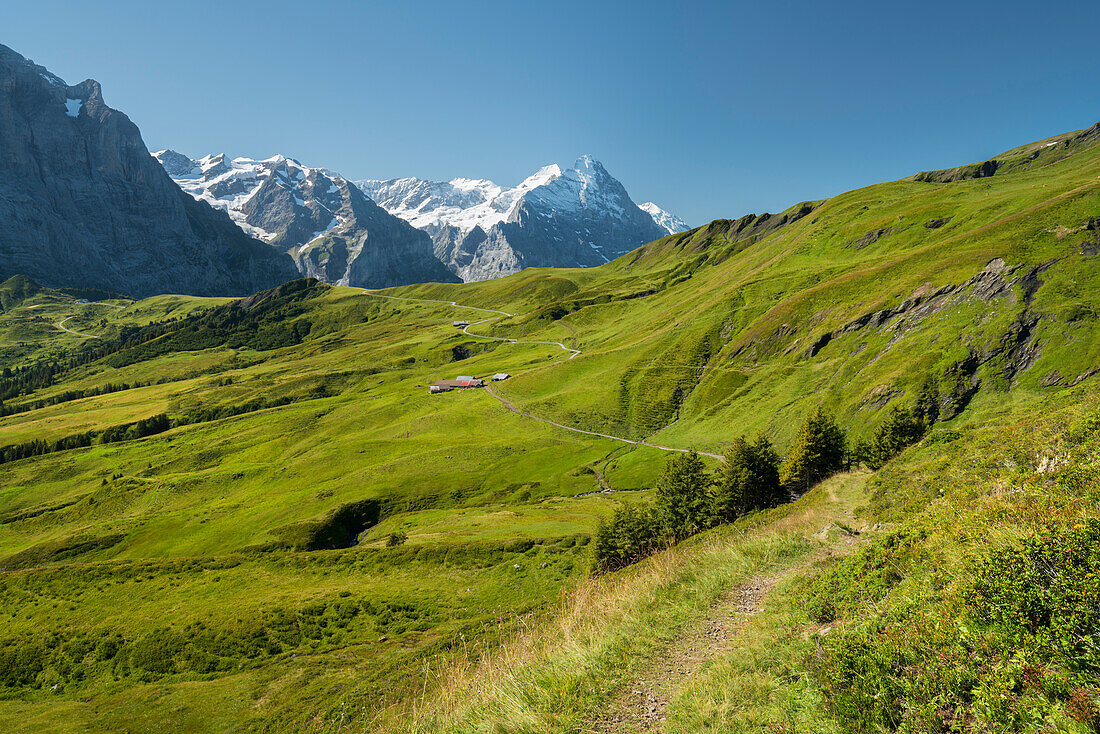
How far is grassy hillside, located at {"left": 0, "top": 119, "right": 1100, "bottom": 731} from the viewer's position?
31.8 feet

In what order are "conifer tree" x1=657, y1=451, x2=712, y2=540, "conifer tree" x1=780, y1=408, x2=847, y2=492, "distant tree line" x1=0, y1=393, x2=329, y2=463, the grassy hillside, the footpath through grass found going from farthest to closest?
"distant tree line" x1=0, y1=393, x2=329, y2=463, "conifer tree" x1=780, y1=408, x2=847, y2=492, "conifer tree" x1=657, y1=451, x2=712, y2=540, the grassy hillside, the footpath through grass

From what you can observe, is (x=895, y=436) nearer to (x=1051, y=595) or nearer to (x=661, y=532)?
(x=661, y=532)

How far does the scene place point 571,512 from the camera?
65.8m

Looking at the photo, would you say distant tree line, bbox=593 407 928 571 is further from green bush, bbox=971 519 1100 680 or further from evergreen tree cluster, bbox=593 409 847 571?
green bush, bbox=971 519 1100 680

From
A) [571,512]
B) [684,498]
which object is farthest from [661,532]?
[571,512]

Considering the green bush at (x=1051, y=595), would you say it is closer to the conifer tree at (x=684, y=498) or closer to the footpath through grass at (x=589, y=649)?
the footpath through grass at (x=589, y=649)

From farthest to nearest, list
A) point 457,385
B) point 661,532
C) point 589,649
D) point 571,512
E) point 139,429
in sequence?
point 139,429 → point 457,385 → point 571,512 → point 661,532 → point 589,649

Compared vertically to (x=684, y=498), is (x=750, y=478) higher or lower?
higher

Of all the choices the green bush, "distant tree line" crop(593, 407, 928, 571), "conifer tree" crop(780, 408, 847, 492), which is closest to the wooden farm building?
"distant tree line" crop(593, 407, 928, 571)

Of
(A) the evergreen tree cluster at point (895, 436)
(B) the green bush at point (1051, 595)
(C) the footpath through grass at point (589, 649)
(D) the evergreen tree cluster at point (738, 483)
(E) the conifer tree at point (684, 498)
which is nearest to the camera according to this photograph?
(B) the green bush at point (1051, 595)

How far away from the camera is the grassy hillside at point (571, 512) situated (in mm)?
9703

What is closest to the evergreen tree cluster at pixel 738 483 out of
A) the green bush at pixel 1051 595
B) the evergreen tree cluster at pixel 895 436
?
the evergreen tree cluster at pixel 895 436

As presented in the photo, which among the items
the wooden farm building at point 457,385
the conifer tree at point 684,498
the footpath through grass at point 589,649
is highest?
the wooden farm building at point 457,385

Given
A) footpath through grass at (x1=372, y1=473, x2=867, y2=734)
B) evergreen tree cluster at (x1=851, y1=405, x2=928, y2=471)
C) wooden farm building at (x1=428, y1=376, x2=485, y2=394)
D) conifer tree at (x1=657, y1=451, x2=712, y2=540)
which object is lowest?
conifer tree at (x1=657, y1=451, x2=712, y2=540)
